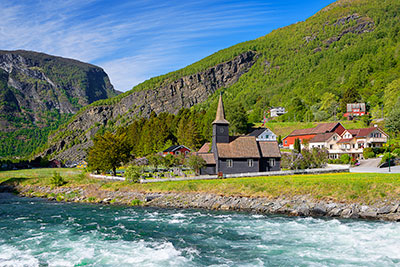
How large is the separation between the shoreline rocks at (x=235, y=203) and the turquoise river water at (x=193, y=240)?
6.98 ft

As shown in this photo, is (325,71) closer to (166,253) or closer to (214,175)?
(214,175)

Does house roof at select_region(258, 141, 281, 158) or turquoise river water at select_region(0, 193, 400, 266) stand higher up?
house roof at select_region(258, 141, 281, 158)

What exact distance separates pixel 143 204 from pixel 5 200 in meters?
23.9

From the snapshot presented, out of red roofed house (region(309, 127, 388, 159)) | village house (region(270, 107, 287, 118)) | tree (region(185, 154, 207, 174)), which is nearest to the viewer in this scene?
tree (region(185, 154, 207, 174))

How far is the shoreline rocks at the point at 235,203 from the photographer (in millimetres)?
29812

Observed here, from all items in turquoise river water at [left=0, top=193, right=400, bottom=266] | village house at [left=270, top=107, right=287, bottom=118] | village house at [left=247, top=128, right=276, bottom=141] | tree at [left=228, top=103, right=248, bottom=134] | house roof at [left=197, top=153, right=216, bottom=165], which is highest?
village house at [left=270, top=107, right=287, bottom=118]

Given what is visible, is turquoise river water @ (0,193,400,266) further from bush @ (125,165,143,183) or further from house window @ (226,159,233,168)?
house window @ (226,159,233,168)

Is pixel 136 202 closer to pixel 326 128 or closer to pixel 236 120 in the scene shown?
pixel 236 120

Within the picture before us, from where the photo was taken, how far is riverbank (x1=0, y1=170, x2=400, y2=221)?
101 ft

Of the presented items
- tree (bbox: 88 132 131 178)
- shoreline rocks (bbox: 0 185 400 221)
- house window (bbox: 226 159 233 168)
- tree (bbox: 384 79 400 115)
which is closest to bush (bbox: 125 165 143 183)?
shoreline rocks (bbox: 0 185 400 221)

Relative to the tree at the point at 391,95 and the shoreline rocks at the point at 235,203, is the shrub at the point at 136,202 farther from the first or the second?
the tree at the point at 391,95

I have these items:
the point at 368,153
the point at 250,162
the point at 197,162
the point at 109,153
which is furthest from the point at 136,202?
the point at 368,153

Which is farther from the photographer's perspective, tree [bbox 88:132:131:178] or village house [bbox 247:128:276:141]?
village house [bbox 247:128:276:141]

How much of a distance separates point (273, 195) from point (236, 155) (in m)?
14.2
